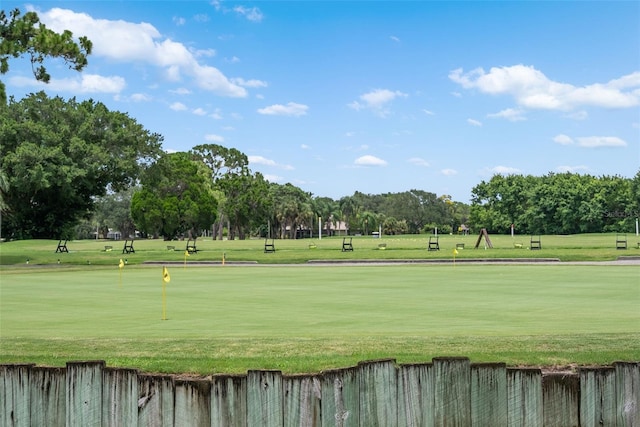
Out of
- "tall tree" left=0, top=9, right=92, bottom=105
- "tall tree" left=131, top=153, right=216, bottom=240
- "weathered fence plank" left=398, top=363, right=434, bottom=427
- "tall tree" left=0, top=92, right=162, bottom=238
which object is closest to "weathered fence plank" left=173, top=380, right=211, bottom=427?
"weathered fence plank" left=398, top=363, right=434, bottom=427

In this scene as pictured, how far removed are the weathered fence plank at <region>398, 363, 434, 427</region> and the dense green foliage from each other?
387 ft

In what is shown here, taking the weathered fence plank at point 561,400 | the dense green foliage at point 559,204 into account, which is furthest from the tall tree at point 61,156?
the dense green foliage at point 559,204

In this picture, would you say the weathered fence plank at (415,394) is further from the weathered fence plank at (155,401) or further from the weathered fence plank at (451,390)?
the weathered fence plank at (155,401)

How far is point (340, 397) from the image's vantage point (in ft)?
14.1

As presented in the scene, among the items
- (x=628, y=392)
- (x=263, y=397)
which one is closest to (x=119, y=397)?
(x=263, y=397)

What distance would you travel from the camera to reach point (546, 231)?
127 metres

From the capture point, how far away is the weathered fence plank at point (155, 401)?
4.38 meters

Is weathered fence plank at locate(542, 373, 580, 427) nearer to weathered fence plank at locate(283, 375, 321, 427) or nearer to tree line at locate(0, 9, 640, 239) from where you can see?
weathered fence plank at locate(283, 375, 321, 427)

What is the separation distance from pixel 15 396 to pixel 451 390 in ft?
9.26

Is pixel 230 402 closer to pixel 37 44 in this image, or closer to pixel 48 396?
pixel 48 396

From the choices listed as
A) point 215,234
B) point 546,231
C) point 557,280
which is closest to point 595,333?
point 557,280

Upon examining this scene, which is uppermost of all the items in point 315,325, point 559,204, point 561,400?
point 559,204

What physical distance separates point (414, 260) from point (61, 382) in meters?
46.5

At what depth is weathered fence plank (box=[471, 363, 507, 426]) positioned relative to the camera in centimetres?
446
